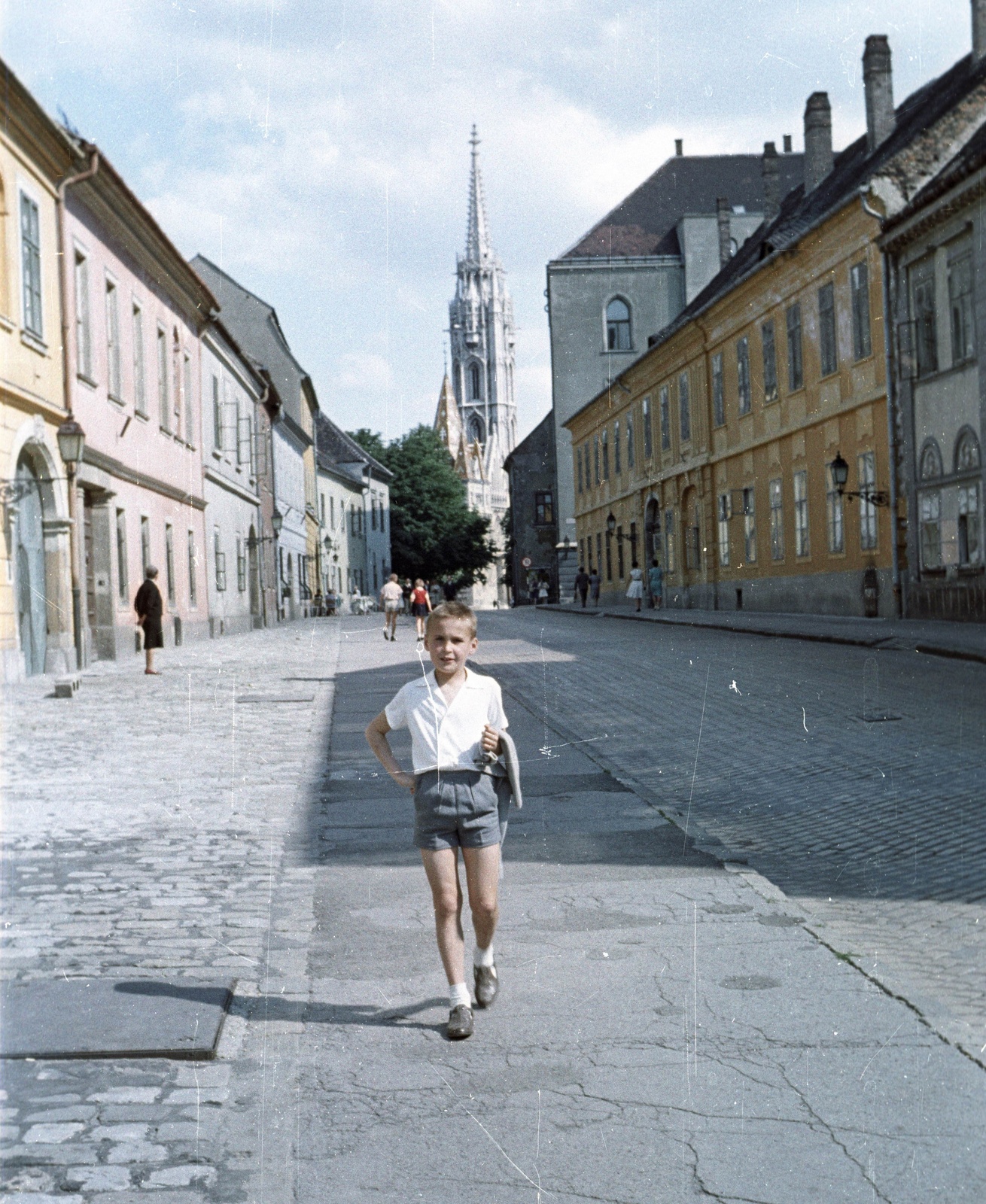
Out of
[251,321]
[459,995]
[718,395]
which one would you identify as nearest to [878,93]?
[718,395]

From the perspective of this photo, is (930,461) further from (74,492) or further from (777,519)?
(74,492)

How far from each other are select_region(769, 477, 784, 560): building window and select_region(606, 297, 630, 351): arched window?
29761 mm

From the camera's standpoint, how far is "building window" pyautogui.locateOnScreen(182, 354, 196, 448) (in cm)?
3403

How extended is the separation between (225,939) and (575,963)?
4.68 ft

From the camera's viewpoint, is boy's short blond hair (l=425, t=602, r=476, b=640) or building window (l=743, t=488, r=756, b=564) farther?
building window (l=743, t=488, r=756, b=564)

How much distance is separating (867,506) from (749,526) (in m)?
9.23

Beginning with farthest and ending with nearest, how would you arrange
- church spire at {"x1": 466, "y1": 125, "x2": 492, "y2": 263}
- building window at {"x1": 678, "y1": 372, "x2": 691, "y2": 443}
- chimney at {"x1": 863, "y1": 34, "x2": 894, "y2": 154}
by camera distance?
church spire at {"x1": 466, "y1": 125, "x2": 492, "y2": 263} < building window at {"x1": 678, "y1": 372, "x2": 691, "y2": 443} < chimney at {"x1": 863, "y1": 34, "x2": 894, "y2": 154}

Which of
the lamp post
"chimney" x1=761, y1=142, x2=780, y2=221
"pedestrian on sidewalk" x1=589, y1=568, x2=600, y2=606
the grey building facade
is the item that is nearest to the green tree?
the grey building facade

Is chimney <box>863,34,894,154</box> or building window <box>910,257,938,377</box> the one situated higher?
chimney <box>863,34,894,154</box>

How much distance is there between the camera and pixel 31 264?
2028 centimetres

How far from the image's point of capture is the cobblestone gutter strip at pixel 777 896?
4.44 m

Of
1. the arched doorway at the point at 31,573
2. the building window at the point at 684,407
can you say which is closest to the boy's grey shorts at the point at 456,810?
the arched doorway at the point at 31,573

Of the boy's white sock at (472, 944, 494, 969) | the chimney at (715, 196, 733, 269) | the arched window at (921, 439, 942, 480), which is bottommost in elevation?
the boy's white sock at (472, 944, 494, 969)

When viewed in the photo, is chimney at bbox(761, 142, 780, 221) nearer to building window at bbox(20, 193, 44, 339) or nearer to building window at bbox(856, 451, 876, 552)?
building window at bbox(856, 451, 876, 552)
